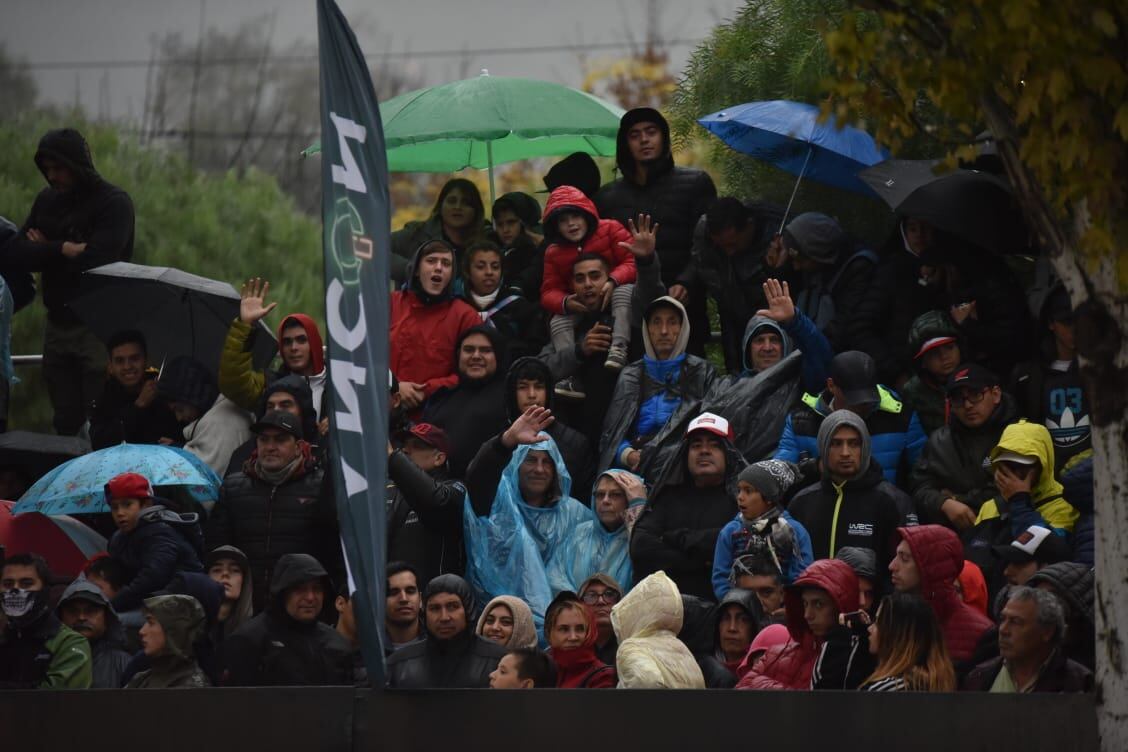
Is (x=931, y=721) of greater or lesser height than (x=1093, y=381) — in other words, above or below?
below

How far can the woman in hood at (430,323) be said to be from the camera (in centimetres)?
1340

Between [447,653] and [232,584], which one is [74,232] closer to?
[232,584]

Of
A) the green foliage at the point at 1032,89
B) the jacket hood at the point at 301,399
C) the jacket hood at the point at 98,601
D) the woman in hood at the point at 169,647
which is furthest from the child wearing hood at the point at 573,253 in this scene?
the green foliage at the point at 1032,89

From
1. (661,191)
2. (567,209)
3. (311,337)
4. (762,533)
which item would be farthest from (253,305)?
(762,533)

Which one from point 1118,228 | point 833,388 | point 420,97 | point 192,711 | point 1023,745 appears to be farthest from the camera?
point 420,97

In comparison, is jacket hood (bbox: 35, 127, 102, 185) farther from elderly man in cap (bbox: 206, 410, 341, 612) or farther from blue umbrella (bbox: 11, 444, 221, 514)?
elderly man in cap (bbox: 206, 410, 341, 612)

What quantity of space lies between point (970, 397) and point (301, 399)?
4.06 metres

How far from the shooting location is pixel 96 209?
1420 cm

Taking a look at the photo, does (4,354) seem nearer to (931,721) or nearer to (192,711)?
(192,711)

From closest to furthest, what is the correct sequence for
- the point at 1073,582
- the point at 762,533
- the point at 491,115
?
the point at 1073,582, the point at 762,533, the point at 491,115

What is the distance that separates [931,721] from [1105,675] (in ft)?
2.56

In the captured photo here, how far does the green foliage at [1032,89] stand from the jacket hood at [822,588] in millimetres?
2178

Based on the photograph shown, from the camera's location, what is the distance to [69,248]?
14070mm

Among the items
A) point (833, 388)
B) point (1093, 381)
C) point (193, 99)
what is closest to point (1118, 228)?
point (1093, 381)
